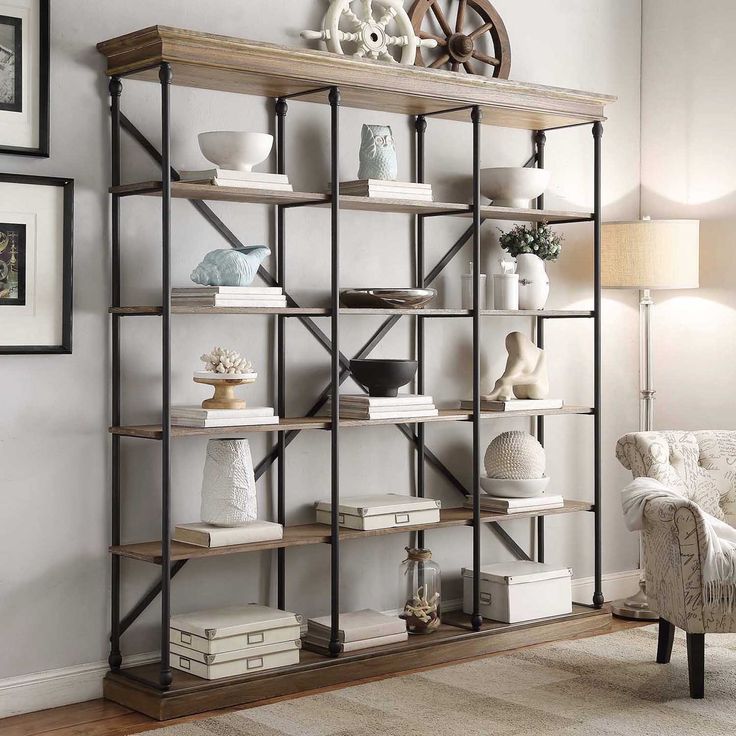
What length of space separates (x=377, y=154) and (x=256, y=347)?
0.80 meters

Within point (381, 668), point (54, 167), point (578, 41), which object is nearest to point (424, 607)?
point (381, 668)

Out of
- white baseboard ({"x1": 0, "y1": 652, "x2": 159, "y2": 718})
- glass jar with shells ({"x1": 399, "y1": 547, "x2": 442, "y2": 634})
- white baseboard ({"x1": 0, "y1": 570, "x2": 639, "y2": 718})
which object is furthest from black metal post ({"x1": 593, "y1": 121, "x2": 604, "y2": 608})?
white baseboard ({"x1": 0, "y1": 652, "x2": 159, "y2": 718})

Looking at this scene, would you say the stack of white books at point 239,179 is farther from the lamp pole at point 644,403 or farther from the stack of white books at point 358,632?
the lamp pole at point 644,403

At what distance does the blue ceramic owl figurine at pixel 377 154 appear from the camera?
4.08 metres

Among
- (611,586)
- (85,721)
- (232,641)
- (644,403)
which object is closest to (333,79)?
(232,641)

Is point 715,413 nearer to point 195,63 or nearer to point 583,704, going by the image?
point 583,704

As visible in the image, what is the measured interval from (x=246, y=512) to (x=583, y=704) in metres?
1.21

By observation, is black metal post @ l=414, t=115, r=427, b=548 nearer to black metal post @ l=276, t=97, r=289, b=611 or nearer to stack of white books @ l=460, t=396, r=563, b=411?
stack of white books @ l=460, t=396, r=563, b=411

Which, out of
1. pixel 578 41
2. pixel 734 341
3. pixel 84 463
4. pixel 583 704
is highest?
pixel 578 41

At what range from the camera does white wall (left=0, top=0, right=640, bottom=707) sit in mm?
3615

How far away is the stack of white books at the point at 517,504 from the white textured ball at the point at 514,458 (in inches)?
3.4

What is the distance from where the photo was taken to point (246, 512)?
372 centimetres

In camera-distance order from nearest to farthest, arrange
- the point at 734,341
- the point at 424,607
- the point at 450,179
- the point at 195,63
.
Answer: the point at 195,63
the point at 424,607
the point at 450,179
the point at 734,341

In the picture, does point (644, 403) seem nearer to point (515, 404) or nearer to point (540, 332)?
point (540, 332)
